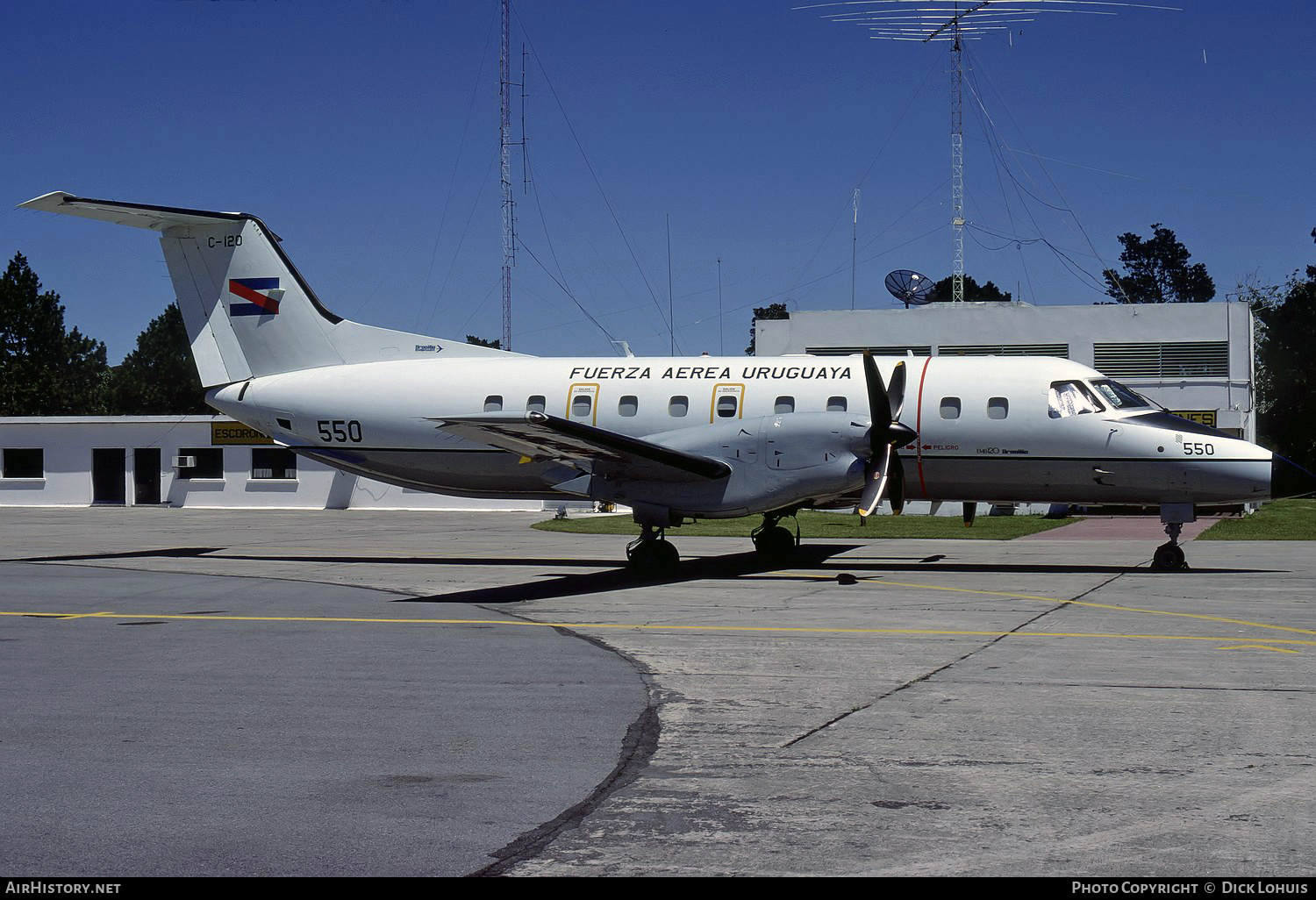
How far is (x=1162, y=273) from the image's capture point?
130m

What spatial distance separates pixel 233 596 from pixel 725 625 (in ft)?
25.4

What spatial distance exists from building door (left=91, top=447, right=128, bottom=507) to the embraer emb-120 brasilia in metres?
33.3

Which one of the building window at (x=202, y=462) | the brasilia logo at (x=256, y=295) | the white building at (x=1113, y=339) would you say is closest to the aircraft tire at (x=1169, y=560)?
the brasilia logo at (x=256, y=295)

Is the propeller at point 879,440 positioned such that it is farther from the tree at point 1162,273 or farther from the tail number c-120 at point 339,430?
the tree at point 1162,273

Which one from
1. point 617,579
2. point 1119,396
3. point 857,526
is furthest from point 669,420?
point 857,526

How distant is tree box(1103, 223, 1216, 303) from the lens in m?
128

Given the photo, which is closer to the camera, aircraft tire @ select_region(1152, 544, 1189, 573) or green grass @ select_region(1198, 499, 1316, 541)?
aircraft tire @ select_region(1152, 544, 1189, 573)

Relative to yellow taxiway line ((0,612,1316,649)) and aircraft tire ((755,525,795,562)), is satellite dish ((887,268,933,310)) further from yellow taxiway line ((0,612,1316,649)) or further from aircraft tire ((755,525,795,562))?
yellow taxiway line ((0,612,1316,649))

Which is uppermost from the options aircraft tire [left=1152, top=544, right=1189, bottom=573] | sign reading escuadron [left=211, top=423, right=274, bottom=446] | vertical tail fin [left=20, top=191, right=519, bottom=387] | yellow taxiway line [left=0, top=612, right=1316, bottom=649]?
vertical tail fin [left=20, top=191, right=519, bottom=387]

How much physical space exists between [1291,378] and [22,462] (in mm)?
76404

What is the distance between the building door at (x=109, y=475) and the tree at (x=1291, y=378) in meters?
67.7

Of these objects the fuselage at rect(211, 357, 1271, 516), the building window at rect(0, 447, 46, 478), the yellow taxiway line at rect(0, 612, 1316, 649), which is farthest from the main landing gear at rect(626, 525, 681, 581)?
the building window at rect(0, 447, 46, 478)

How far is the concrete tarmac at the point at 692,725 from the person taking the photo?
573cm

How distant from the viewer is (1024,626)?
13117mm
